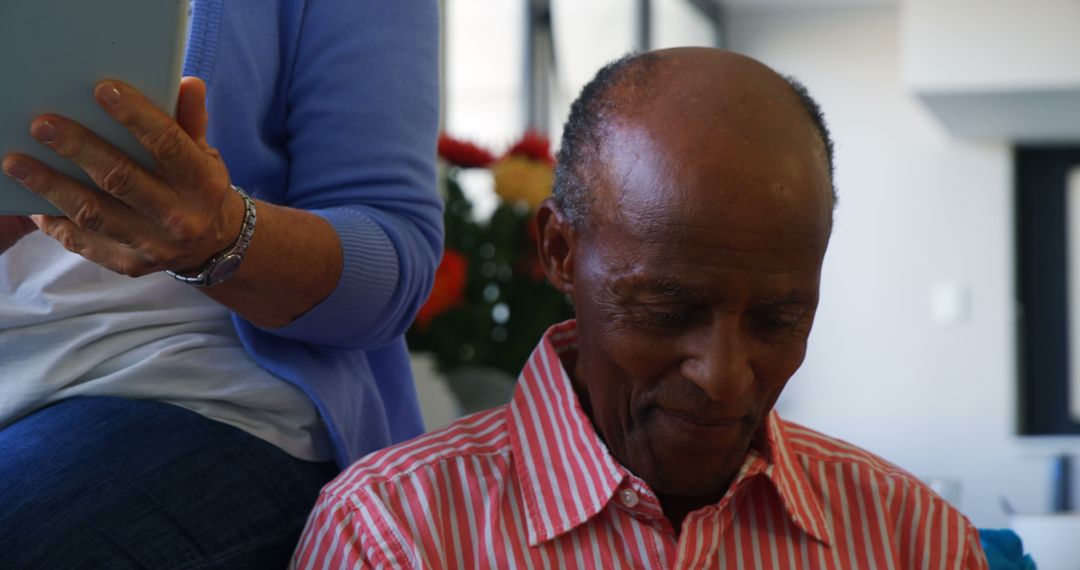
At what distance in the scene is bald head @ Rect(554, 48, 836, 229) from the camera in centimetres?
88

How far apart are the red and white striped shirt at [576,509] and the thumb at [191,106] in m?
0.30

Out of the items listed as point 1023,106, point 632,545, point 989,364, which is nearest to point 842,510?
point 632,545

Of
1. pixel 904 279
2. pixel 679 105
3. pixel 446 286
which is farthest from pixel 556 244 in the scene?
pixel 904 279

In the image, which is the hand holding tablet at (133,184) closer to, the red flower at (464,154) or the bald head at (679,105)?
the bald head at (679,105)

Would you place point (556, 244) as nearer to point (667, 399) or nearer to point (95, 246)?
point (667, 399)

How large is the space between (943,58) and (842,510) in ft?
10.2

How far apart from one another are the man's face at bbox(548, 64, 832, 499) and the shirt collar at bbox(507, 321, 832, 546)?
1.4 inches

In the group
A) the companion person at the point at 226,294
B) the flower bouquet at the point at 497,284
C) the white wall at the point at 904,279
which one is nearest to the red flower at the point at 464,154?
the flower bouquet at the point at 497,284

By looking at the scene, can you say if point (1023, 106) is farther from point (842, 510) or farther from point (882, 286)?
point (842, 510)

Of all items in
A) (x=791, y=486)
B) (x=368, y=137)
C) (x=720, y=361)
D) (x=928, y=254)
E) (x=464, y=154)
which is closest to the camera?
(x=720, y=361)

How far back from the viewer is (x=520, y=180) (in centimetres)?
219

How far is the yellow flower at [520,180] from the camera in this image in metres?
2.19

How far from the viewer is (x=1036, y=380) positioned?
4.69m

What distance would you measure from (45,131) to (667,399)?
0.42 metres
